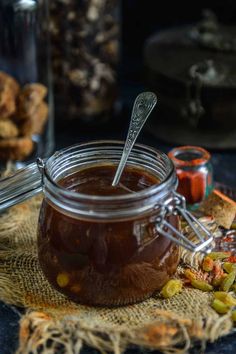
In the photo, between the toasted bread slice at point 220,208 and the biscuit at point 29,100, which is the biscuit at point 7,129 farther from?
the toasted bread slice at point 220,208

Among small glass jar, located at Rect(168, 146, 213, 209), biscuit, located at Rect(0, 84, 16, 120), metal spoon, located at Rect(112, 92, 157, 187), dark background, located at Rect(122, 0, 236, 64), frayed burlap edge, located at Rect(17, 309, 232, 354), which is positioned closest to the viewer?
frayed burlap edge, located at Rect(17, 309, 232, 354)

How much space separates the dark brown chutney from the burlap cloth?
0.02 meters

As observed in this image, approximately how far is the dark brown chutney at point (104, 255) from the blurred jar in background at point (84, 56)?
0.48 metres

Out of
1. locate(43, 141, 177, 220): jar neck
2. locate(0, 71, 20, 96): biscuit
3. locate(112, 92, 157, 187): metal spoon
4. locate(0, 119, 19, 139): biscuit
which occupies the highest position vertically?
locate(112, 92, 157, 187): metal spoon

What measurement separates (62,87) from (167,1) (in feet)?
1.21

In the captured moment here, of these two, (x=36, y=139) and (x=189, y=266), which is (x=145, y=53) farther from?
(x=189, y=266)

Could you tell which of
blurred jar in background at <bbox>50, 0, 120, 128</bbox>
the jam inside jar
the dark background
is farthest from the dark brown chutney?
the dark background

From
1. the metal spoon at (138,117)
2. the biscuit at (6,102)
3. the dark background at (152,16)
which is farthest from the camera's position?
the dark background at (152,16)

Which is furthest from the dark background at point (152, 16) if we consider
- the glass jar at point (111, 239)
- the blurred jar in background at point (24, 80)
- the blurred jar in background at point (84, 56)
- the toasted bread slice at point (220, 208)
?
the glass jar at point (111, 239)

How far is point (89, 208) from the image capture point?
Answer: 2.35 feet

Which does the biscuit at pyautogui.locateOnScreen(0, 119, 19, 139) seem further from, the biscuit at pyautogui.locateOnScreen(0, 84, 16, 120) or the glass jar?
the glass jar

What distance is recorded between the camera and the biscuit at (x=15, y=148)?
1122 mm

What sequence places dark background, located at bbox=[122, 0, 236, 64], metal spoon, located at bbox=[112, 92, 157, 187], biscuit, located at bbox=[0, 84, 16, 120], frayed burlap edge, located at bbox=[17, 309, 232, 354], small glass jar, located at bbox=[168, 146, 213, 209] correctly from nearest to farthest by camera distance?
frayed burlap edge, located at bbox=[17, 309, 232, 354] → metal spoon, located at bbox=[112, 92, 157, 187] → small glass jar, located at bbox=[168, 146, 213, 209] → biscuit, located at bbox=[0, 84, 16, 120] → dark background, located at bbox=[122, 0, 236, 64]

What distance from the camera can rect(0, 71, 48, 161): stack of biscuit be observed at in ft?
3.66
